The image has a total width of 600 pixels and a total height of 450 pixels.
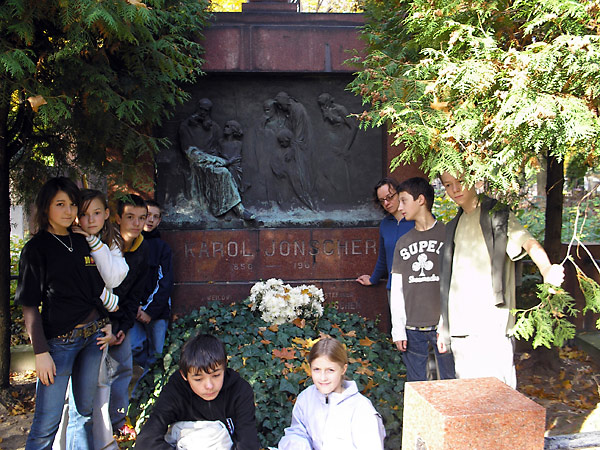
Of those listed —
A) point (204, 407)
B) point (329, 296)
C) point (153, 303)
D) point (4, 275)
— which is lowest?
point (204, 407)

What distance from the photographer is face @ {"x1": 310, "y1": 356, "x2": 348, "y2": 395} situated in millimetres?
2750

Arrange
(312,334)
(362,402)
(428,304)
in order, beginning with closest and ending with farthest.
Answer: (362,402) < (428,304) < (312,334)

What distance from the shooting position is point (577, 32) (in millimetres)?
2162

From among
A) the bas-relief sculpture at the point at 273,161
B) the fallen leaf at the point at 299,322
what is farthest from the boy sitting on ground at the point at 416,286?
the bas-relief sculpture at the point at 273,161

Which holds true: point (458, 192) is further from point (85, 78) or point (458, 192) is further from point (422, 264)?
point (85, 78)

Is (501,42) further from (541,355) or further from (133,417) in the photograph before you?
(541,355)

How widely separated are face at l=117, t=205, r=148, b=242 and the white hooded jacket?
1.99 metres

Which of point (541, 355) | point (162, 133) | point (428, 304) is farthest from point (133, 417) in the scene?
point (541, 355)

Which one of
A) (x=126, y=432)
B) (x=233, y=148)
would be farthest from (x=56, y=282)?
(x=233, y=148)

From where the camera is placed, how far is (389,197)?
480 cm

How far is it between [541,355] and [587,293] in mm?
3644

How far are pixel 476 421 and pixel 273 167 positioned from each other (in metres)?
4.66


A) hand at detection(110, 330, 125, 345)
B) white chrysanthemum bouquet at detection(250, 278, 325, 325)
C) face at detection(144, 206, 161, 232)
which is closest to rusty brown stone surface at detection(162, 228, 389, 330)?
white chrysanthemum bouquet at detection(250, 278, 325, 325)

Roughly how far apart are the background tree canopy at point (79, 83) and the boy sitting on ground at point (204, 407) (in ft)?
6.39
